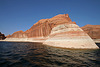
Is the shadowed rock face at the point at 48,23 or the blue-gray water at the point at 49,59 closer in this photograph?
the blue-gray water at the point at 49,59

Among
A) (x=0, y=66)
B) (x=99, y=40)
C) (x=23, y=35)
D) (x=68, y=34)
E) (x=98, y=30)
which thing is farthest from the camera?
(x=23, y=35)

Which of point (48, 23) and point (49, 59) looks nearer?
point (49, 59)

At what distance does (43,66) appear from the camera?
494cm

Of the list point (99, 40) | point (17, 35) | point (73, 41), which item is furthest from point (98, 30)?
point (17, 35)

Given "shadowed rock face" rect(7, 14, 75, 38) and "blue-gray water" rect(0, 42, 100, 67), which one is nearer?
"blue-gray water" rect(0, 42, 100, 67)

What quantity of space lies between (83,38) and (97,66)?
469 inches

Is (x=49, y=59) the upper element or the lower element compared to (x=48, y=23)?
lower

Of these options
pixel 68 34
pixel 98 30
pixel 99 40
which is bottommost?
pixel 99 40

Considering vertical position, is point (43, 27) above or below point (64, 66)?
above

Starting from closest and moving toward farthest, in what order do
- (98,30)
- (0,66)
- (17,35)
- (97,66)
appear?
(0,66), (97,66), (98,30), (17,35)

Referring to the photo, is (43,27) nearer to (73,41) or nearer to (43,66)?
(73,41)

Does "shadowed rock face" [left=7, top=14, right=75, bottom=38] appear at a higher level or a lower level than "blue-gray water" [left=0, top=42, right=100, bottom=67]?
higher

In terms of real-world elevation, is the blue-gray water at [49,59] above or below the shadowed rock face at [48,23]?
below

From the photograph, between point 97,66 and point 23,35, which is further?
point 23,35
